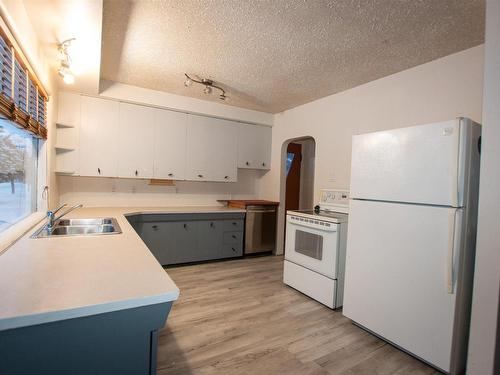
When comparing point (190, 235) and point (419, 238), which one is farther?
point (190, 235)

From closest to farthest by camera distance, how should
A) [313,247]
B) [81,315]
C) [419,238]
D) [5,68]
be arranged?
[81,315] < [5,68] < [419,238] < [313,247]

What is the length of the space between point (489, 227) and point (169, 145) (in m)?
3.39

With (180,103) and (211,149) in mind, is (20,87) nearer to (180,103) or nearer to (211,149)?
(180,103)

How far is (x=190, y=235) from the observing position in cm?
366

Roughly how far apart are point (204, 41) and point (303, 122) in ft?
6.64

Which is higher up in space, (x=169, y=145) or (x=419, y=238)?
(x=169, y=145)

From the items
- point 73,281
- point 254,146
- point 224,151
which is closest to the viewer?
point 73,281

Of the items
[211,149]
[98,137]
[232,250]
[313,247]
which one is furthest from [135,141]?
[313,247]

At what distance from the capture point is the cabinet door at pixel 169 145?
3.60 meters

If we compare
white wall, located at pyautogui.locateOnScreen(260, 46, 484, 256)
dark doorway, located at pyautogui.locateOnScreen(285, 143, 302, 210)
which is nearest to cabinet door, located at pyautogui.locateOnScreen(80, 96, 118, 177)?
white wall, located at pyautogui.locateOnScreen(260, 46, 484, 256)

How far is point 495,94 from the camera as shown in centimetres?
140

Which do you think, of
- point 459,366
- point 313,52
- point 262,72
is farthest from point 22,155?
point 459,366

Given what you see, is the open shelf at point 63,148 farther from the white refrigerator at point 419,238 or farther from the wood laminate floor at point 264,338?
the white refrigerator at point 419,238

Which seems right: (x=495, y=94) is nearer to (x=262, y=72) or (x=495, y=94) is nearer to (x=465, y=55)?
(x=465, y=55)
